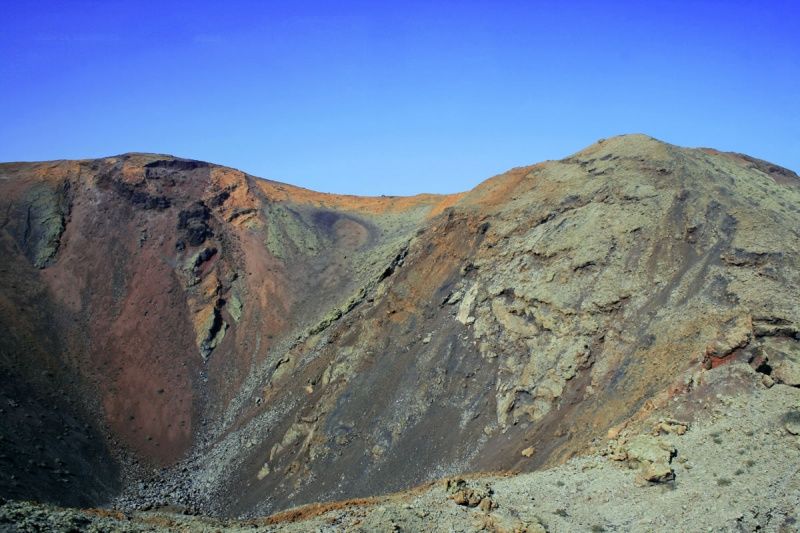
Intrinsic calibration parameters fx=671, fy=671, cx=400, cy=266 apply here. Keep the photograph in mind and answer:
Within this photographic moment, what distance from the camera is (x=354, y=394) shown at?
34000 millimetres

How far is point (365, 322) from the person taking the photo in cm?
3772

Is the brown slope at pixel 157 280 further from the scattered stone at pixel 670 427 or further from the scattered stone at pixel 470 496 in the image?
the scattered stone at pixel 670 427

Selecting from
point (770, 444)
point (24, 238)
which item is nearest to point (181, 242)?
point (24, 238)

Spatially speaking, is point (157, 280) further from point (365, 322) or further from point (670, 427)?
point (670, 427)

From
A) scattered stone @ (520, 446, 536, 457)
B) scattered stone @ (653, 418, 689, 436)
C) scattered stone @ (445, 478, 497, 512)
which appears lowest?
scattered stone @ (520, 446, 536, 457)

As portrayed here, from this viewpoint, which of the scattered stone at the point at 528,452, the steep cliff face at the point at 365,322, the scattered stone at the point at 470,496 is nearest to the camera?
the scattered stone at the point at 470,496

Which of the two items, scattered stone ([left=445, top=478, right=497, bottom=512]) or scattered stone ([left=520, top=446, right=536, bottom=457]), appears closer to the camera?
scattered stone ([left=445, top=478, right=497, bottom=512])

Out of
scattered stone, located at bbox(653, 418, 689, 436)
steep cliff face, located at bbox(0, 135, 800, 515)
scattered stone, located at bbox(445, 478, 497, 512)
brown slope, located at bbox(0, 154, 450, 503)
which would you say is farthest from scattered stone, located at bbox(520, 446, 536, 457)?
brown slope, located at bbox(0, 154, 450, 503)

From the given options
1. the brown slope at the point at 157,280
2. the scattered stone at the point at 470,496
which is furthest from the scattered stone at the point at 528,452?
the brown slope at the point at 157,280

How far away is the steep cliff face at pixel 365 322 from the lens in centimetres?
2730

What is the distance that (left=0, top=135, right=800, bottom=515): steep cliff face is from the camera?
27297 mm

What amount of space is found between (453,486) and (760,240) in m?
18.7

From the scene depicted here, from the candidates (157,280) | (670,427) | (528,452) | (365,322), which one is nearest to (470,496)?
(670,427)

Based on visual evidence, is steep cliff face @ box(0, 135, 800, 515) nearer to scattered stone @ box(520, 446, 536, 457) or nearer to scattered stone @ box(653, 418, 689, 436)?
scattered stone @ box(520, 446, 536, 457)
